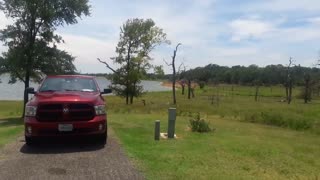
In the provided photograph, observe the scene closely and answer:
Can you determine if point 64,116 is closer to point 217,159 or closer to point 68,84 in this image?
point 68,84

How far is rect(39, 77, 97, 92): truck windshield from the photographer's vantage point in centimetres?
1122

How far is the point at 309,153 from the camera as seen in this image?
11.7m

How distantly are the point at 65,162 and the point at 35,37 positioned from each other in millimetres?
16344

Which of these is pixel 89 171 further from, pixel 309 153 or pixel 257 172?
pixel 309 153

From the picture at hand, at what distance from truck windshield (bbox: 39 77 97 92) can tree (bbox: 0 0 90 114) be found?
11972 mm

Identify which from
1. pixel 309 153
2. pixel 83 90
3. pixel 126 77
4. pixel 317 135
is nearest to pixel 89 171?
pixel 83 90

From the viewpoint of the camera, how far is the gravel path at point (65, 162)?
7574 mm

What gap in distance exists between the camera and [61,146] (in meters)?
10.6

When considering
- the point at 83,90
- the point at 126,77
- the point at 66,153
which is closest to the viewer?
the point at 66,153

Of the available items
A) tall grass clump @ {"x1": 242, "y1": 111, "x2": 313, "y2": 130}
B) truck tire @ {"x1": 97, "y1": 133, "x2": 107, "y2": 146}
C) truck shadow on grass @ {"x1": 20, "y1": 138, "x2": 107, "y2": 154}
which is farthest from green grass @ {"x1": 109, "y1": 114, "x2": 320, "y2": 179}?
tall grass clump @ {"x1": 242, "y1": 111, "x2": 313, "y2": 130}

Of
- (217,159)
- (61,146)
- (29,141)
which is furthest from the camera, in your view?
(61,146)

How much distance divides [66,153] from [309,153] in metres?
6.18

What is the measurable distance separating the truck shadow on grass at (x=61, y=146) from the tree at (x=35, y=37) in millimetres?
12639

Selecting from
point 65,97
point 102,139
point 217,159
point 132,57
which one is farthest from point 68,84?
point 132,57
